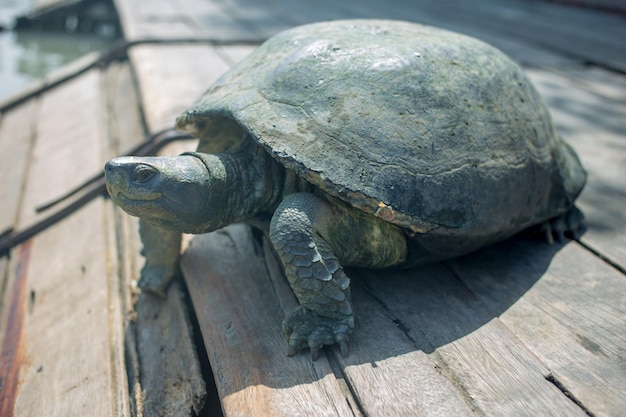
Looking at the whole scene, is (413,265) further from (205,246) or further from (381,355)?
(205,246)

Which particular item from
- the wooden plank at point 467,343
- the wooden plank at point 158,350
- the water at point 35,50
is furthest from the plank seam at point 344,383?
the water at point 35,50

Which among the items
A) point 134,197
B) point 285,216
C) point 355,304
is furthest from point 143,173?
point 355,304

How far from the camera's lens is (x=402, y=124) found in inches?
83.1

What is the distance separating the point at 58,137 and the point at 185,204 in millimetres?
3395

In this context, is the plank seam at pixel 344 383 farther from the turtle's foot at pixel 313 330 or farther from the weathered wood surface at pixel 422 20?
the weathered wood surface at pixel 422 20

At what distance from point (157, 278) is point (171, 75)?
9.09 ft

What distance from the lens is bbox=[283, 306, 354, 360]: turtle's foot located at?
6.28ft

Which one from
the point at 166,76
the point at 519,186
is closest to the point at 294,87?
the point at 519,186

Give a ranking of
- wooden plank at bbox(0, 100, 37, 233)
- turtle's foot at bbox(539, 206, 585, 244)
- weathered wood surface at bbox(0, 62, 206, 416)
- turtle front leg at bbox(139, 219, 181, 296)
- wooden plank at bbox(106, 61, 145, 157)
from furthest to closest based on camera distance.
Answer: wooden plank at bbox(106, 61, 145, 157)
wooden plank at bbox(0, 100, 37, 233)
turtle's foot at bbox(539, 206, 585, 244)
turtle front leg at bbox(139, 219, 181, 296)
weathered wood surface at bbox(0, 62, 206, 416)

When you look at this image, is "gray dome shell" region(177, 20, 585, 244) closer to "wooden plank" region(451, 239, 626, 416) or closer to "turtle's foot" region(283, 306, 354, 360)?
"wooden plank" region(451, 239, 626, 416)

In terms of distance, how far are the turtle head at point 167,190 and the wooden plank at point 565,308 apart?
1.10 m

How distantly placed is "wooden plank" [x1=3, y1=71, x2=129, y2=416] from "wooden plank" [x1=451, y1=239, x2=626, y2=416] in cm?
146

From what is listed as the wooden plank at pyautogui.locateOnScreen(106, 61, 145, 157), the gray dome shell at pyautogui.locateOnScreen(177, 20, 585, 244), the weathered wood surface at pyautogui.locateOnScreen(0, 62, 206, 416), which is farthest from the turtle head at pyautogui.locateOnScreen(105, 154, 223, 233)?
the wooden plank at pyautogui.locateOnScreen(106, 61, 145, 157)

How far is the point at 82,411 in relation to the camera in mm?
2066
